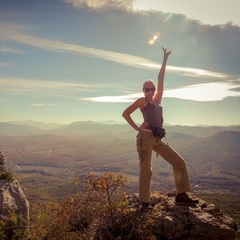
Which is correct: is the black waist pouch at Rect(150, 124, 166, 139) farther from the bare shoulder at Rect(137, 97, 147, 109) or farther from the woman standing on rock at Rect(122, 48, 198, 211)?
the bare shoulder at Rect(137, 97, 147, 109)

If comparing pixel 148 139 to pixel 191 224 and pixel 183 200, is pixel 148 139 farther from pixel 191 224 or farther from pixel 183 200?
pixel 191 224

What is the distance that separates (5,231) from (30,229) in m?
1.39

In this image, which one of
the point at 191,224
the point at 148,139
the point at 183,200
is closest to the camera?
the point at 191,224

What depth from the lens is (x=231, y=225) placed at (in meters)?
8.94

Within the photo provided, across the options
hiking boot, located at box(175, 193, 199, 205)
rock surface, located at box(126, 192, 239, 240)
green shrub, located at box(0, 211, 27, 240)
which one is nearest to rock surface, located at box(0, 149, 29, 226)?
green shrub, located at box(0, 211, 27, 240)

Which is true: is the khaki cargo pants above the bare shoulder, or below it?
below

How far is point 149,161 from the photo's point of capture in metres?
8.89

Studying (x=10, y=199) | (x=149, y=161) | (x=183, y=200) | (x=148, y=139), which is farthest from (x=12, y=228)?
(x=183, y=200)

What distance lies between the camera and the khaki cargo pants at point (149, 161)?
346 inches

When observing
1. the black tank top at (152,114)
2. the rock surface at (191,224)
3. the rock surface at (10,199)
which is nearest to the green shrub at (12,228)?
the rock surface at (10,199)

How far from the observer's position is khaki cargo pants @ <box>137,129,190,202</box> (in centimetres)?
879

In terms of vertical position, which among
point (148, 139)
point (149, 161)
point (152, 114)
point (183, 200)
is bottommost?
point (183, 200)

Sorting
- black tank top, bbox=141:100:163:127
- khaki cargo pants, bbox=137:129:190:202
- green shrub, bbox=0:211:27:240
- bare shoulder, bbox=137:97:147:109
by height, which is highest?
bare shoulder, bbox=137:97:147:109

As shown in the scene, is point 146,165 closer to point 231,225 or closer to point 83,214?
point 83,214
